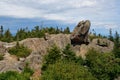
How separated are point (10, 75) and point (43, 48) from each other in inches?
1562

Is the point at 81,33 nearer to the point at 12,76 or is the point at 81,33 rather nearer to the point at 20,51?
the point at 20,51

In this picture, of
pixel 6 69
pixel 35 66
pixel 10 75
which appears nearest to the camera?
pixel 10 75

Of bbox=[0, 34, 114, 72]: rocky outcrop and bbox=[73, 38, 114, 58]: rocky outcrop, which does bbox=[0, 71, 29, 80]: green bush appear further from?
bbox=[73, 38, 114, 58]: rocky outcrop

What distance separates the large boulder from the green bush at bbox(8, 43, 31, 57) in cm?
1982

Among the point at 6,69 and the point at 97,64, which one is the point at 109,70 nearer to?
the point at 97,64

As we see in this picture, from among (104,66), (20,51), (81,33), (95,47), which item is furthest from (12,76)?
(95,47)

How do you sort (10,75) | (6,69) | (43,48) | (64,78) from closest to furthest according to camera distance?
1. (64,78)
2. (10,75)
3. (6,69)
4. (43,48)

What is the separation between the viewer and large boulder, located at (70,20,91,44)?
135m

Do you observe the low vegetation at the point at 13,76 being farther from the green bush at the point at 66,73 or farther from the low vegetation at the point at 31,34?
the low vegetation at the point at 31,34

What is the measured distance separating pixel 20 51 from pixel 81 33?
25.4 metres

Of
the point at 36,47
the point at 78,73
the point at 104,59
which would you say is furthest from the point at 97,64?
the point at 36,47

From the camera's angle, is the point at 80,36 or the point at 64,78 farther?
the point at 80,36

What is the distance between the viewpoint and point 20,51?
419ft

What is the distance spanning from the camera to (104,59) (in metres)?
109
